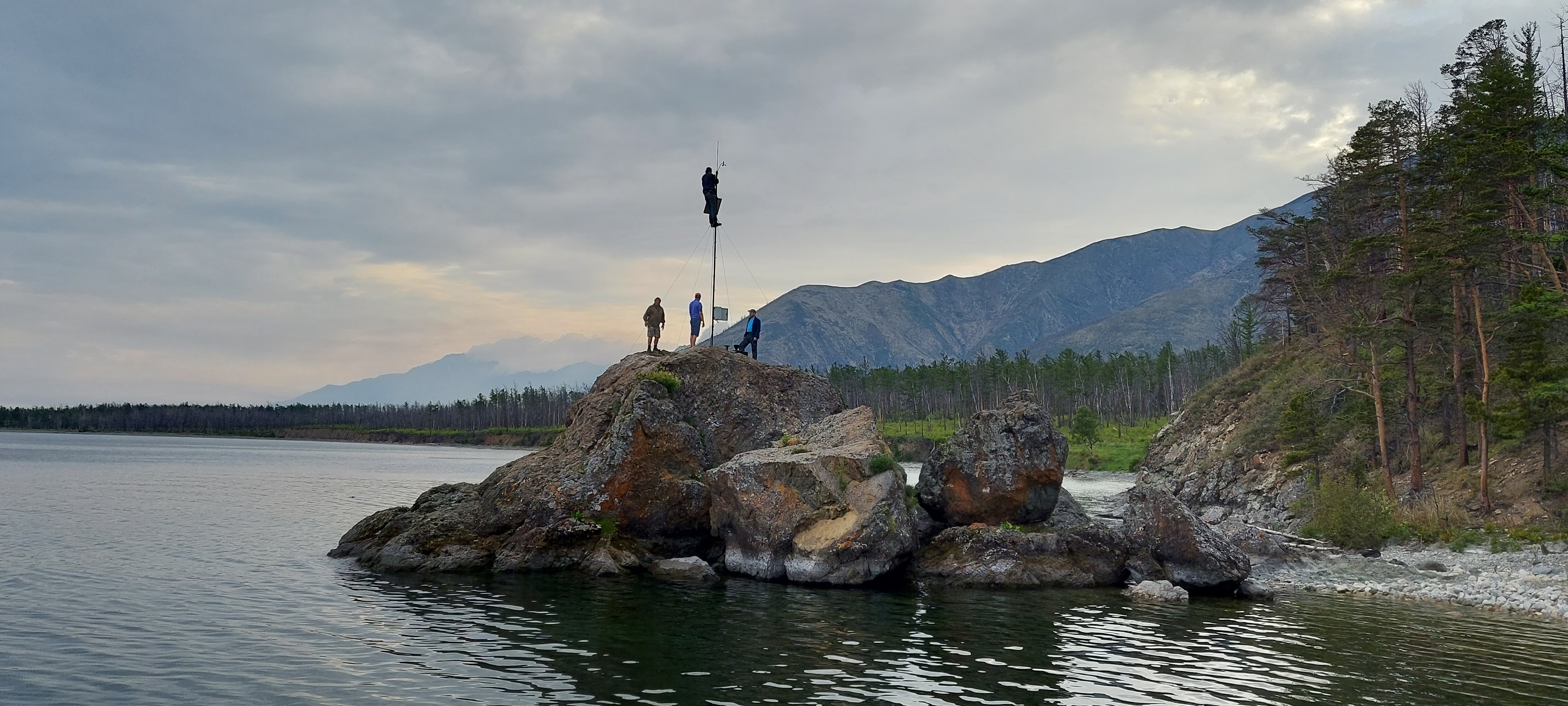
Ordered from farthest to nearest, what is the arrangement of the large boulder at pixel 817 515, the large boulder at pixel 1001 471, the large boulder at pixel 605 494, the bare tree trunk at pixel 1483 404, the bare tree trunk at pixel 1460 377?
the bare tree trunk at pixel 1460 377, the bare tree trunk at pixel 1483 404, the large boulder at pixel 1001 471, the large boulder at pixel 605 494, the large boulder at pixel 817 515

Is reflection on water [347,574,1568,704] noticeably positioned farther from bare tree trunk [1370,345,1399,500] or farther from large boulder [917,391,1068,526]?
bare tree trunk [1370,345,1399,500]

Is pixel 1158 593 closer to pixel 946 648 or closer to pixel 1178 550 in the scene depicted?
pixel 1178 550

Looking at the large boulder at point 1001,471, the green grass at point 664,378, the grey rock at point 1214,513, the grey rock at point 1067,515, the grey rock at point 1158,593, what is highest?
the green grass at point 664,378

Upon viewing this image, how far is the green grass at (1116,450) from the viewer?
120m

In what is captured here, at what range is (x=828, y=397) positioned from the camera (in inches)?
1692

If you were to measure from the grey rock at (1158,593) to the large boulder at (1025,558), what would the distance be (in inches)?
Result: 65.8

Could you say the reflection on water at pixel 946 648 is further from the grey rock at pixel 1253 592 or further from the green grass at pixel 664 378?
the green grass at pixel 664 378

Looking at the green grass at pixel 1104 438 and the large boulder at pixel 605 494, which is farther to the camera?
the green grass at pixel 1104 438

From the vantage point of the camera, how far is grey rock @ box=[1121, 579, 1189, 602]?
1125 inches

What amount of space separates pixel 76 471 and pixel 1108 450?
399 feet

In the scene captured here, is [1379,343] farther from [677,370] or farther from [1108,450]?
[1108,450]

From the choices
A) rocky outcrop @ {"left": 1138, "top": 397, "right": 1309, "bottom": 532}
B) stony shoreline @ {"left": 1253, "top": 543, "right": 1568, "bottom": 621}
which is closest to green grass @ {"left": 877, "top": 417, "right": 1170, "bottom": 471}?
rocky outcrop @ {"left": 1138, "top": 397, "right": 1309, "bottom": 532}

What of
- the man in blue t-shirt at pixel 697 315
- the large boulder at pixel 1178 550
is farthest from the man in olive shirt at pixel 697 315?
the large boulder at pixel 1178 550

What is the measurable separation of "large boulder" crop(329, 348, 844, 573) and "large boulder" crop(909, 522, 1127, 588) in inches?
357
